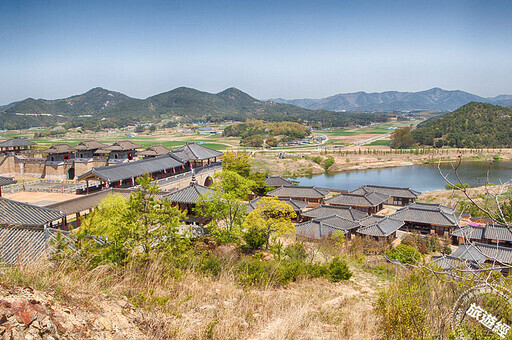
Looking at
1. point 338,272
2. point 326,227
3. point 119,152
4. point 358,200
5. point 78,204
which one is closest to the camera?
point 338,272

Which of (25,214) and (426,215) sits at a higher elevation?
(25,214)

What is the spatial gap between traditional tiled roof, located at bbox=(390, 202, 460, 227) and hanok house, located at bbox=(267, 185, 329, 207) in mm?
6733

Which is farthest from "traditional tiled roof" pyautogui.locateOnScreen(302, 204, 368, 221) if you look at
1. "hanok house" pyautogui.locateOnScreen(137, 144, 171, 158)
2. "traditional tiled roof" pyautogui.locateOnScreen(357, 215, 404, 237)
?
"hanok house" pyautogui.locateOnScreen(137, 144, 171, 158)

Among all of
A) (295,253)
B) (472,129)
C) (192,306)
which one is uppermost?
(472,129)

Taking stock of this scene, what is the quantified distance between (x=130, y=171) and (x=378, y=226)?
55.2 feet

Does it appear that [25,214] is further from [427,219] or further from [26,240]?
[427,219]

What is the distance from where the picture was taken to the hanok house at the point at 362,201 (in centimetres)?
2812

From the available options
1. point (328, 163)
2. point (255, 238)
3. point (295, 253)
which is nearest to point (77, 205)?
point (255, 238)

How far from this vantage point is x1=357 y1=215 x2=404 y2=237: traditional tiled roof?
21.1 metres

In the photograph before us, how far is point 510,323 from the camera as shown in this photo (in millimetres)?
5207

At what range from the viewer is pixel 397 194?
32219mm

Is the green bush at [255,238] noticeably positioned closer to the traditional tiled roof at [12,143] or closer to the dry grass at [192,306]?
the dry grass at [192,306]

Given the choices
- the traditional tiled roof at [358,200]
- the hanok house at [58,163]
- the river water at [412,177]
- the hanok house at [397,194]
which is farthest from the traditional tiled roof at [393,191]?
the hanok house at [58,163]

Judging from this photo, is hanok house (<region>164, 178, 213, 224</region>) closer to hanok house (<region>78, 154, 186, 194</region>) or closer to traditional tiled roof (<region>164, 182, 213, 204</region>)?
traditional tiled roof (<region>164, 182, 213, 204</region>)
